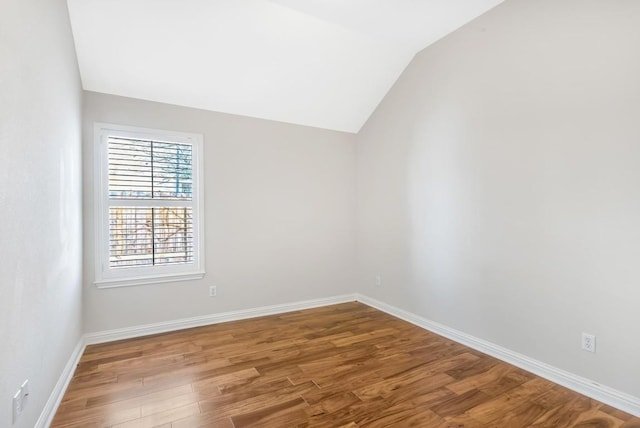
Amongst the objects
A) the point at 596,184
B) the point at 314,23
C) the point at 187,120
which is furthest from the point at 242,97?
the point at 596,184

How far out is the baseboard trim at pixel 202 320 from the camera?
3117mm

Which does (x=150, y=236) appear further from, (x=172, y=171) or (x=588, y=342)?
(x=588, y=342)

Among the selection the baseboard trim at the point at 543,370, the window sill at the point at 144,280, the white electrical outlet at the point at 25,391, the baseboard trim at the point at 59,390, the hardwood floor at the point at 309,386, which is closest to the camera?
the white electrical outlet at the point at 25,391

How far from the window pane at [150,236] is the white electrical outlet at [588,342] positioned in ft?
11.3

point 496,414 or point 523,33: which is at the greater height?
point 523,33

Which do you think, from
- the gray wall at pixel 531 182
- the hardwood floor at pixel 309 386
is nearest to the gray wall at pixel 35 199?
the hardwood floor at pixel 309 386

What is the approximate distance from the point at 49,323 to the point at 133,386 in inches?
30.1

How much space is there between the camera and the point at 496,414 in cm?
201

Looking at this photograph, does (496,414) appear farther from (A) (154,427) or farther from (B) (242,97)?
(B) (242,97)

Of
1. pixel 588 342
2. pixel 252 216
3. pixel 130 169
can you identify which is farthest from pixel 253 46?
pixel 588 342

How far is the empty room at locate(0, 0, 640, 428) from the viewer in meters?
1.98

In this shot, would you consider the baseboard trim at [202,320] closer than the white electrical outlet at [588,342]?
No

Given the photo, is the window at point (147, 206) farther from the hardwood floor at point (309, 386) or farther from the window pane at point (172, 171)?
the hardwood floor at point (309, 386)

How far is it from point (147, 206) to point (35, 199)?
165cm
